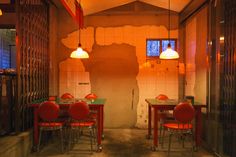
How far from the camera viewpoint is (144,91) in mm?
6676

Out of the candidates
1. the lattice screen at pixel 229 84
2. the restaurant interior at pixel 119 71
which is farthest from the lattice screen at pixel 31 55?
the lattice screen at pixel 229 84

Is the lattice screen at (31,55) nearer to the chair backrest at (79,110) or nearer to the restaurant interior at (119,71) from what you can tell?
the restaurant interior at (119,71)

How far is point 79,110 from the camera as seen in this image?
415 centimetres

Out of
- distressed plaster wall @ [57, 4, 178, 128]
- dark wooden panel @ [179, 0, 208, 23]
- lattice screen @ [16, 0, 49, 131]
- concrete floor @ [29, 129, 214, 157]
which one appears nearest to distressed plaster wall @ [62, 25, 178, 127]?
distressed plaster wall @ [57, 4, 178, 128]

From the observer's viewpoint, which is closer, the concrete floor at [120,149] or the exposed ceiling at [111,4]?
the concrete floor at [120,149]

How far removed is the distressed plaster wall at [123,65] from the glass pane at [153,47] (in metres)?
0.15

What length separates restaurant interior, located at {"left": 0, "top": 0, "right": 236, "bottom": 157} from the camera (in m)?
4.07

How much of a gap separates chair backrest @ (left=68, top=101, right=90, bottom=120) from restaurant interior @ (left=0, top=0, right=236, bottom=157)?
0.03 m

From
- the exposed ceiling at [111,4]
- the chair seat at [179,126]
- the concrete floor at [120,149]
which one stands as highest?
the exposed ceiling at [111,4]

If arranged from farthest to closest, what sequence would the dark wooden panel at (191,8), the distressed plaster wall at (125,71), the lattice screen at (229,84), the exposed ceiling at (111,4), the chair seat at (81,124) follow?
the distressed plaster wall at (125,71)
the exposed ceiling at (111,4)
the dark wooden panel at (191,8)
the chair seat at (81,124)
the lattice screen at (229,84)

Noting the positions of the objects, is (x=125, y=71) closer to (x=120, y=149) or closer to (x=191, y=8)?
(x=191, y=8)

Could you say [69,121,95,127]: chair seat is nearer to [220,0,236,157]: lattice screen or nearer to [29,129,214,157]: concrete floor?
[29,129,214,157]: concrete floor

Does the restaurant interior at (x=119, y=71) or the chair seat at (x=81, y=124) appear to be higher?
the restaurant interior at (x=119, y=71)

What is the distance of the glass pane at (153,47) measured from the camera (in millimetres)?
6664
